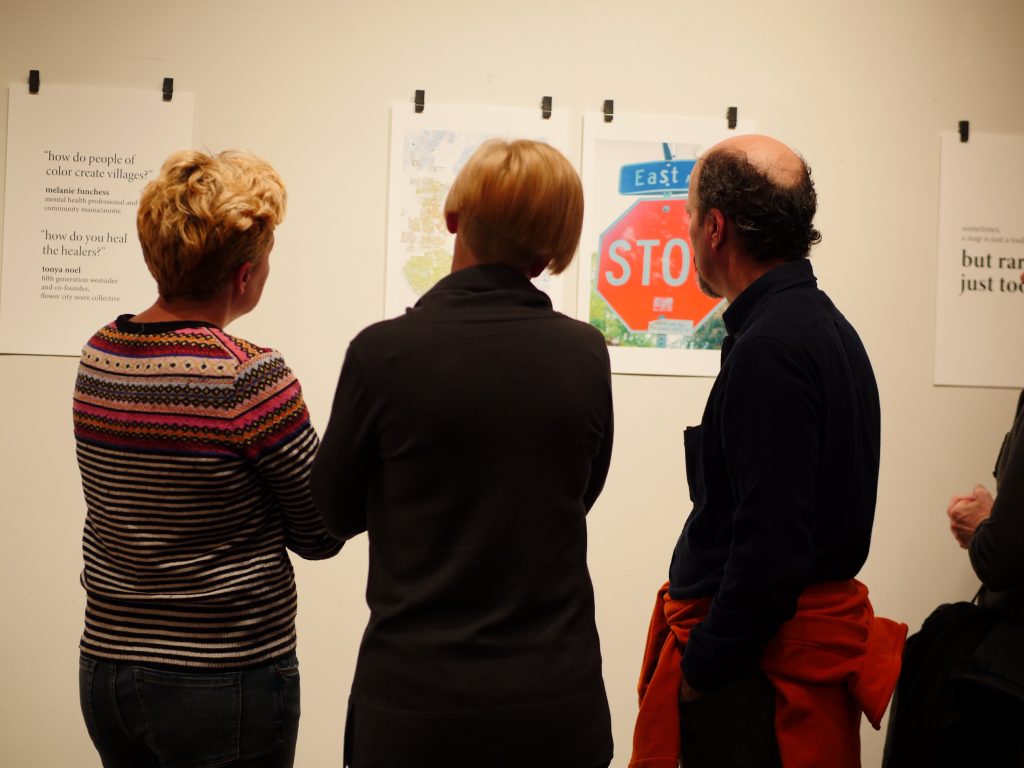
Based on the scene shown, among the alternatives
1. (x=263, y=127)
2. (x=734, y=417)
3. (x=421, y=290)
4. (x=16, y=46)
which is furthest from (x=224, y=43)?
(x=734, y=417)

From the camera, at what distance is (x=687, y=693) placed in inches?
55.2

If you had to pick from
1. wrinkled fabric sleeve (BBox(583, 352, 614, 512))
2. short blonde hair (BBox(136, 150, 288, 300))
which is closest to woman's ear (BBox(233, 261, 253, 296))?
short blonde hair (BBox(136, 150, 288, 300))

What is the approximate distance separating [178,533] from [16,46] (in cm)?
186

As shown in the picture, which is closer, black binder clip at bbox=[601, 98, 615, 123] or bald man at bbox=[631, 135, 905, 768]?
bald man at bbox=[631, 135, 905, 768]

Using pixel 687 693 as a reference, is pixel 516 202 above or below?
above

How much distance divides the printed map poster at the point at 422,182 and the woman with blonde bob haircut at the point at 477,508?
142 cm

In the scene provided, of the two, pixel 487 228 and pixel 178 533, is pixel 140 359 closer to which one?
pixel 178 533

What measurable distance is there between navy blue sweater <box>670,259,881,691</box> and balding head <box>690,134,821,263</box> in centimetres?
5

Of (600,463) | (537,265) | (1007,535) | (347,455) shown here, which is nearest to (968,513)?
(1007,535)

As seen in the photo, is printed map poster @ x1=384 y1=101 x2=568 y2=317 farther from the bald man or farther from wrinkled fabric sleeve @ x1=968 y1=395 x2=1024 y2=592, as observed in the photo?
wrinkled fabric sleeve @ x1=968 y1=395 x2=1024 y2=592

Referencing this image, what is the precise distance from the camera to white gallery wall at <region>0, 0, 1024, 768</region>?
2512mm

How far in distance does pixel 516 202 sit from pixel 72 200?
5.81 ft

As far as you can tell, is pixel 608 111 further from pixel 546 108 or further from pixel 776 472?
pixel 776 472

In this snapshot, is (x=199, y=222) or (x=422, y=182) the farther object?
(x=422, y=182)
